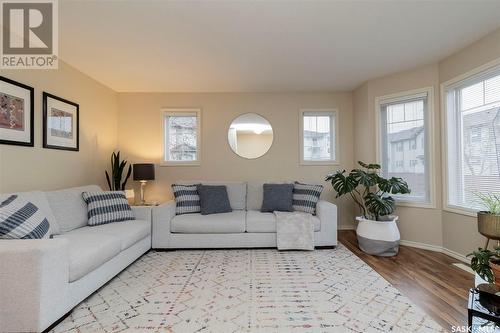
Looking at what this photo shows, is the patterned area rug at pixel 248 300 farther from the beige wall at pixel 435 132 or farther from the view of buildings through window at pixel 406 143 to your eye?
the view of buildings through window at pixel 406 143

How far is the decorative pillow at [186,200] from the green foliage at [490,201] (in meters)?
3.38

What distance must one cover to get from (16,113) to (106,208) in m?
1.33

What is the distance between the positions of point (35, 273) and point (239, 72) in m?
3.05

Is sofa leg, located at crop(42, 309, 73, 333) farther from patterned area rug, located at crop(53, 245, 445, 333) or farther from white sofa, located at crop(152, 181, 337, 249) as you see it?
white sofa, located at crop(152, 181, 337, 249)

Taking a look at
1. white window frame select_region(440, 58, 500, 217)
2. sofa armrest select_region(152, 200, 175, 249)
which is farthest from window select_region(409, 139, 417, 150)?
sofa armrest select_region(152, 200, 175, 249)

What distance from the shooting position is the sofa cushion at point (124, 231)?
246 centimetres

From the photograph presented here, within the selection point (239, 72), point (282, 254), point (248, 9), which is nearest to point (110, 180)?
point (239, 72)

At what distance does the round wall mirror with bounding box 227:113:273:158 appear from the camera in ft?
14.2

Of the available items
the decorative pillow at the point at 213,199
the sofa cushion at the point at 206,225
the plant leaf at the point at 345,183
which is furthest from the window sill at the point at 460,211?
the decorative pillow at the point at 213,199

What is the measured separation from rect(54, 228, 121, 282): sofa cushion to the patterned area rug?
31 centimetres

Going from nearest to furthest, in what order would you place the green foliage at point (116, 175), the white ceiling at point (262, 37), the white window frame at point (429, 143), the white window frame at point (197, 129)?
the white ceiling at point (262, 37), the white window frame at point (429, 143), the green foliage at point (116, 175), the white window frame at point (197, 129)

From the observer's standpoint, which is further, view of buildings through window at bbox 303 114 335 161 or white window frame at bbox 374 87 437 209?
view of buildings through window at bbox 303 114 335 161

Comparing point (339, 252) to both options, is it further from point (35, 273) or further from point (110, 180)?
point (110, 180)

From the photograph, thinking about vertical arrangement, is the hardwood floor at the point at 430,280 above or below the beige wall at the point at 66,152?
below
